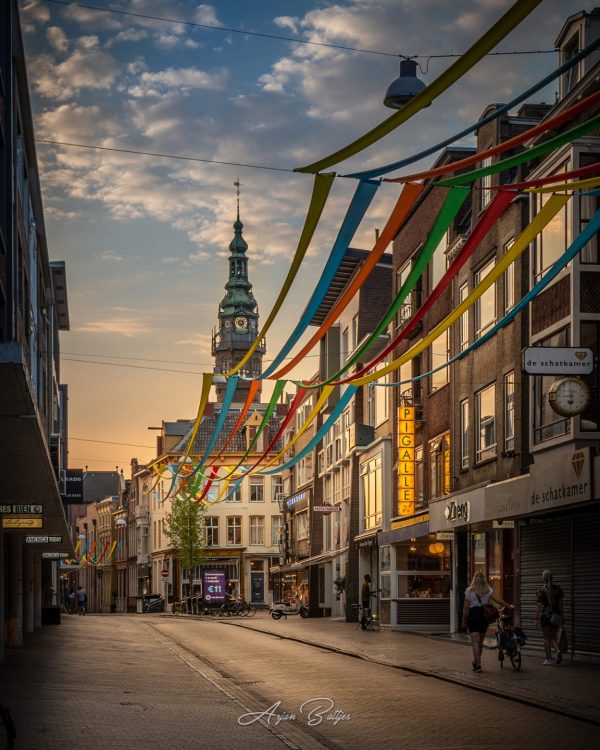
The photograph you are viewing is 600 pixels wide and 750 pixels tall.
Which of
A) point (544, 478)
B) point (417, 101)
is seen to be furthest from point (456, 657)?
point (417, 101)

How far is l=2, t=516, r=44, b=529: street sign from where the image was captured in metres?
27.6

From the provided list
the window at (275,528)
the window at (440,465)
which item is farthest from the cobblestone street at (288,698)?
the window at (275,528)

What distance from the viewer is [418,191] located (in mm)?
13328

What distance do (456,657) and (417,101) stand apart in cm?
1642

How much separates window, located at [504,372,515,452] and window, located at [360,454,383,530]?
14.3m

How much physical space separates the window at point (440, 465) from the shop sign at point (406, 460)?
1.11 metres

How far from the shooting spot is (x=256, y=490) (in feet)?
311

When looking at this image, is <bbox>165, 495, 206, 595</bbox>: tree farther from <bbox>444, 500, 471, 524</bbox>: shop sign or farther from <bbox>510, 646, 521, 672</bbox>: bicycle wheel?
<bbox>510, 646, 521, 672</bbox>: bicycle wheel

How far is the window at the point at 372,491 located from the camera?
44.0 m

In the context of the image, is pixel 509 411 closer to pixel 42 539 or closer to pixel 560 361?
pixel 560 361

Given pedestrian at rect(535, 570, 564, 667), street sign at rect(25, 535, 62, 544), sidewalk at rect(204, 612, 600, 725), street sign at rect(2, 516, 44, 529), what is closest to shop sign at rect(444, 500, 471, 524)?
sidewalk at rect(204, 612, 600, 725)

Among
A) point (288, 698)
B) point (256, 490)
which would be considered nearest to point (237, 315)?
point (256, 490)

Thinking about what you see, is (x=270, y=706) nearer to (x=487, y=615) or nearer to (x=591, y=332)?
(x=487, y=615)

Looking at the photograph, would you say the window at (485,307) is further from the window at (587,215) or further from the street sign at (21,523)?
the street sign at (21,523)
